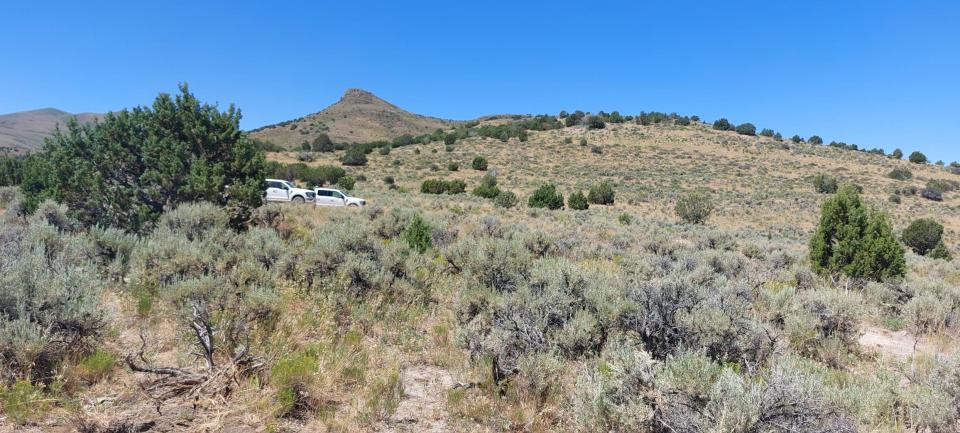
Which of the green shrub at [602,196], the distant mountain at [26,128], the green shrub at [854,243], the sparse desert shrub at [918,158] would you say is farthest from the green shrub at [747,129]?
the distant mountain at [26,128]

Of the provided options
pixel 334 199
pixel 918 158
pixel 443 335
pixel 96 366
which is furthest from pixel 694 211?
pixel 918 158

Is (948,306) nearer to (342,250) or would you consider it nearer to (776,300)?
(776,300)

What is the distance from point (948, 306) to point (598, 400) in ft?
26.1

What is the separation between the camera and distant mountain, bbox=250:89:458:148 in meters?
78.2

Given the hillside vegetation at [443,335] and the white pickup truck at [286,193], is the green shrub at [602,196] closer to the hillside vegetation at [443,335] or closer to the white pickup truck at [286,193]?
the white pickup truck at [286,193]

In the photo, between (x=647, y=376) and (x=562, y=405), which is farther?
(x=562, y=405)

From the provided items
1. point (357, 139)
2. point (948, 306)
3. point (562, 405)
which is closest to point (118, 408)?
point (562, 405)

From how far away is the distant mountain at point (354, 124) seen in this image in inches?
3078

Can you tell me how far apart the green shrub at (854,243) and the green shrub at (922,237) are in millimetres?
17144

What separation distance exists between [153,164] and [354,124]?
251ft

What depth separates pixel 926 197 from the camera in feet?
124

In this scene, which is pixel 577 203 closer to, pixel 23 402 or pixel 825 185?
pixel 825 185

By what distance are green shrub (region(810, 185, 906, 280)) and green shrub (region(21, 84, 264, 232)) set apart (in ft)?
51.6

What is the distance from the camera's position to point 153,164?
13117 millimetres
